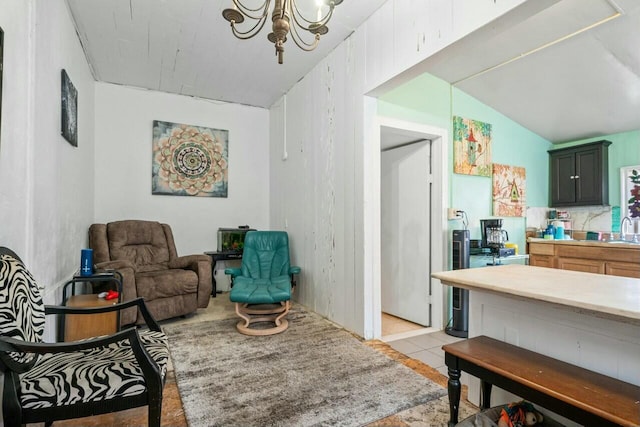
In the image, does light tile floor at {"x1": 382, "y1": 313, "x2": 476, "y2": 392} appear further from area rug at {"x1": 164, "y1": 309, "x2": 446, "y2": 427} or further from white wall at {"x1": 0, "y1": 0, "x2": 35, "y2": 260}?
white wall at {"x1": 0, "y1": 0, "x2": 35, "y2": 260}

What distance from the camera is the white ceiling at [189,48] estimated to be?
256cm

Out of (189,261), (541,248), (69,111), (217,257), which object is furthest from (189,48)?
(541,248)

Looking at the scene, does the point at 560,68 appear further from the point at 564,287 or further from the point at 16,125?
the point at 16,125

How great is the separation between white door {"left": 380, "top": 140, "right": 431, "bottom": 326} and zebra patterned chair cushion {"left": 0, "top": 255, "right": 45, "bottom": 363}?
2975 mm

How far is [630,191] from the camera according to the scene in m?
3.84

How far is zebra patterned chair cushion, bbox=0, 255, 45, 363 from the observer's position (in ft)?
3.77

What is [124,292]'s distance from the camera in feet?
8.88

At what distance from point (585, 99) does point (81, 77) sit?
201 inches

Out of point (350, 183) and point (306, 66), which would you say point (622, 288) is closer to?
point (350, 183)

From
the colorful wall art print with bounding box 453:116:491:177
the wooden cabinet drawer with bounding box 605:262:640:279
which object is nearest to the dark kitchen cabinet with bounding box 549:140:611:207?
the wooden cabinet drawer with bounding box 605:262:640:279

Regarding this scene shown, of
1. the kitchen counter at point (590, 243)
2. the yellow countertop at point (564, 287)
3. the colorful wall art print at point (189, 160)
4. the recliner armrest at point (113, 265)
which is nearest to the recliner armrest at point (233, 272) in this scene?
the recliner armrest at point (113, 265)

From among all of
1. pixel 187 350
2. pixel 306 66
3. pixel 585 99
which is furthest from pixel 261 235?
pixel 585 99

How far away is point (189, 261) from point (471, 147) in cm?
325

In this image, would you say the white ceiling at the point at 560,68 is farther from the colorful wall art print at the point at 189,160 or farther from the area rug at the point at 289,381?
the colorful wall art print at the point at 189,160
